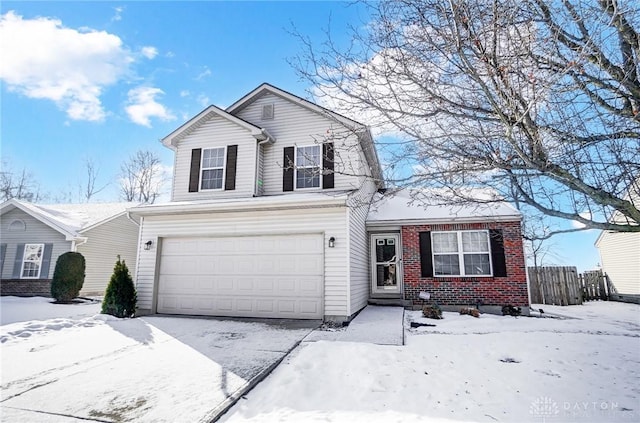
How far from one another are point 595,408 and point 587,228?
2.14 metres

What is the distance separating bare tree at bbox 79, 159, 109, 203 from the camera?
2578 centimetres

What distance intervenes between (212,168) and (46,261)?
410 inches

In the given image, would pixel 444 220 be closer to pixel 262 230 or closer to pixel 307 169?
pixel 307 169

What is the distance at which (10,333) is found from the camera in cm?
674

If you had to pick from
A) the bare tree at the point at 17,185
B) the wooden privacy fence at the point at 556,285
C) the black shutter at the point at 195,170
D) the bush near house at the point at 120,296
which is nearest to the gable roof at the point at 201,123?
the black shutter at the point at 195,170

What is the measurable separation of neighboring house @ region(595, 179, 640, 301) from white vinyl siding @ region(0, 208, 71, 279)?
933 inches

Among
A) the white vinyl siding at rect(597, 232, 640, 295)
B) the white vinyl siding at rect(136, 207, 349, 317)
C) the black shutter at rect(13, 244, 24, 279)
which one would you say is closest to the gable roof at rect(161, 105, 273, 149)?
the white vinyl siding at rect(136, 207, 349, 317)

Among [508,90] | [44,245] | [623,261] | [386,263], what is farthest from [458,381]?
[44,245]

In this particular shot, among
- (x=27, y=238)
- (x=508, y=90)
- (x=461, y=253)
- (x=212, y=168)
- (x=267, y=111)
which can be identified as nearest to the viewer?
(x=508, y=90)

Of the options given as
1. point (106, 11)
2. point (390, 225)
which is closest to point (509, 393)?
point (390, 225)

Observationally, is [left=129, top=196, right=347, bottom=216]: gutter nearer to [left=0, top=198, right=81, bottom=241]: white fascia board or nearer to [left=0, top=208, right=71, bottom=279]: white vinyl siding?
[left=0, top=198, right=81, bottom=241]: white fascia board

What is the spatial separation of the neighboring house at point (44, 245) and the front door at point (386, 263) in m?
12.9

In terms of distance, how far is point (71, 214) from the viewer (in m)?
16.8

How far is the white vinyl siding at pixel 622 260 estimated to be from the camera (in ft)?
43.6
